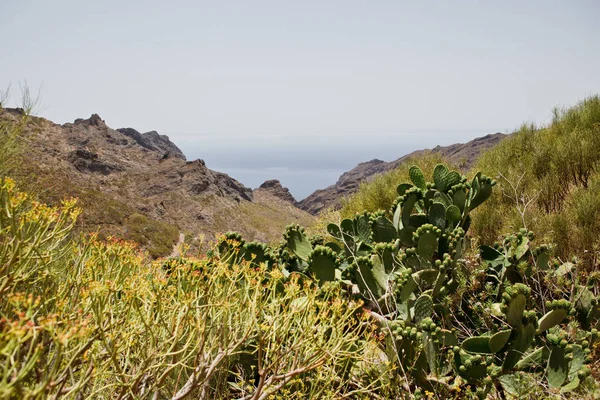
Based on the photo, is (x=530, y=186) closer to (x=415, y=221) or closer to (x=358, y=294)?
(x=415, y=221)

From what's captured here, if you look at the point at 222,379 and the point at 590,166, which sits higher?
the point at 590,166

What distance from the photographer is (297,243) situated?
3.26 metres

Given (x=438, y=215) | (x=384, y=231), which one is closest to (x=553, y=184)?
(x=438, y=215)

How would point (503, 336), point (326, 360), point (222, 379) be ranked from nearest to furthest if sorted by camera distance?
point (326, 360), point (503, 336), point (222, 379)

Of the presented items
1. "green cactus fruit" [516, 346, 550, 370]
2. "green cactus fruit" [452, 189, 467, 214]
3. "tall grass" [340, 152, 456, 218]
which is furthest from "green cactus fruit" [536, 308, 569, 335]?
"tall grass" [340, 152, 456, 218]

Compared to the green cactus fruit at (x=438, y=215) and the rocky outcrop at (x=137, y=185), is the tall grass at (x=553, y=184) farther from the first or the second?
the rocky outcrop at (x=137, y=185)

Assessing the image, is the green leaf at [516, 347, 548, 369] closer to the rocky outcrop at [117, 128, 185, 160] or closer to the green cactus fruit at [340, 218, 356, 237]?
the green cactus fruit at [340, 218, 356, 237]

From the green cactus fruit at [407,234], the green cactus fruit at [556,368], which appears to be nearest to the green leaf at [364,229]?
the green cactus fruit at [407,234]

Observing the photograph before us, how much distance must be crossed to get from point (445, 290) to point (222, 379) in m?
1.59

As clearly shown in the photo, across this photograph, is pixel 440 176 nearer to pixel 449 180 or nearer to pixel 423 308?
pixel 449 180

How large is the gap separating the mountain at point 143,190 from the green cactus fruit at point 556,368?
110ft

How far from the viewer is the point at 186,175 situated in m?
57.1

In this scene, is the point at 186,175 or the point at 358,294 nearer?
the point at 358,294

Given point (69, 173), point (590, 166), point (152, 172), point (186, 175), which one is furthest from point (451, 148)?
point (590, 166)
